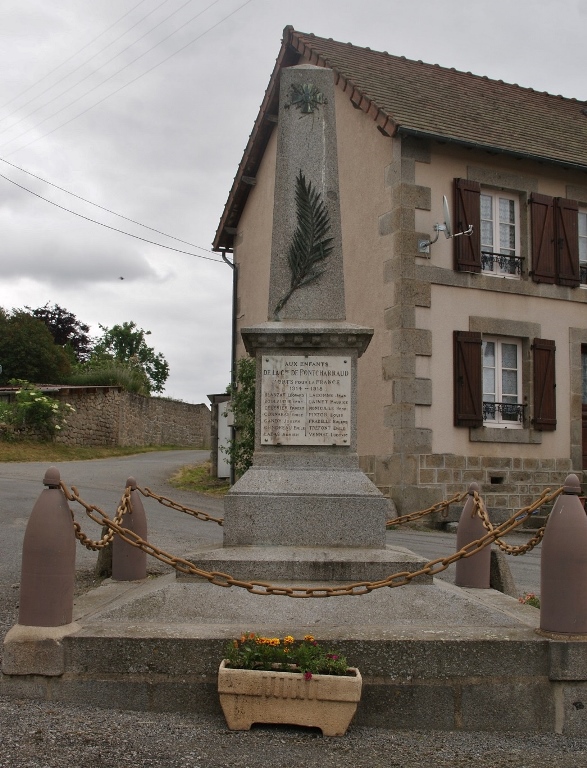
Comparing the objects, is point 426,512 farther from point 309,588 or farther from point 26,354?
point 26,354

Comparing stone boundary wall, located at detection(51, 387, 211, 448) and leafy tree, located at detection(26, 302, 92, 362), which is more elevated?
leafy tree, located at detection(26, 302, 92, 362)

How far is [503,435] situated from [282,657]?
1106 centimetres

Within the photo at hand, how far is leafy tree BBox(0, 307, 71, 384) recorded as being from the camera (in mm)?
34031

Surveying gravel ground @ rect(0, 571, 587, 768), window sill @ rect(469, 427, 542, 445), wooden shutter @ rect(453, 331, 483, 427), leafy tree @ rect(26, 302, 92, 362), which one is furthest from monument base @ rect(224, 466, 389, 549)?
leafy tree @ rect(26, 302, 92, 362)

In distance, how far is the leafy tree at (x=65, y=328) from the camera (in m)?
43.9

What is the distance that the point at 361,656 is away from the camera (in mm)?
4121

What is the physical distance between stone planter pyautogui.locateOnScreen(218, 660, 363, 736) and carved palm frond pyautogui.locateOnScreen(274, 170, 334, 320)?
301 centimetres

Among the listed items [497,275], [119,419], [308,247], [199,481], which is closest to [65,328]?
[119,419]

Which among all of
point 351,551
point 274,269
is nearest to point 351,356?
point 274,269

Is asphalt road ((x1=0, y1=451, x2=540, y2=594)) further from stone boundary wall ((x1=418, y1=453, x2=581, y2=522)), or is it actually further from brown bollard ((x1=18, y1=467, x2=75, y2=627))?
brown bollard ((x1=18, y1=467, x2=75, y2=627))

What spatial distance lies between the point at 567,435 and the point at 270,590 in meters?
11.9

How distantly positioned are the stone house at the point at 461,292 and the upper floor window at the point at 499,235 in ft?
0.08

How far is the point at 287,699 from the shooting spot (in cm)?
382

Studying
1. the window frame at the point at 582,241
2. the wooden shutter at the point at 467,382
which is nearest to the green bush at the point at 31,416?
the wooden shutter at the point at 467,382
